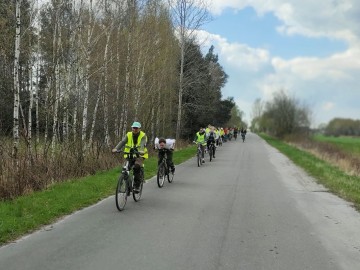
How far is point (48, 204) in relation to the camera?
912 centimetres

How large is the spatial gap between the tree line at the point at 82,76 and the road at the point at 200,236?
11.8ft

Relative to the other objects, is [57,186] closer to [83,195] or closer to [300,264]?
[83,195]

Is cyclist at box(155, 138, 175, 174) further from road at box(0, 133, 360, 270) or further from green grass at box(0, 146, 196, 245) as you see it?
road at box(0, 133, 360, 270)

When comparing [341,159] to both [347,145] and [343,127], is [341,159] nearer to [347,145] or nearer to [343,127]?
[347,145]

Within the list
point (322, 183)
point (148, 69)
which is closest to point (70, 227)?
point (322, 183)

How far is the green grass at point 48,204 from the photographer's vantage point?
728 centimetres

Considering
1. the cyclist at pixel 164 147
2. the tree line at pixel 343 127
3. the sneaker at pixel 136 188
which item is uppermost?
the tree line at pixel 343 127

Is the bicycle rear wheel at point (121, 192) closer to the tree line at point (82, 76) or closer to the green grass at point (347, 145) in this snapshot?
the tree line at point (82, 76)

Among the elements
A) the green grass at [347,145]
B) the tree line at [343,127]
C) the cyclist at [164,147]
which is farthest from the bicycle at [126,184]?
the tree line at [343,127]

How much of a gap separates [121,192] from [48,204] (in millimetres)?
1563

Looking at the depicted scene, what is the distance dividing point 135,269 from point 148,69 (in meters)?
24.4

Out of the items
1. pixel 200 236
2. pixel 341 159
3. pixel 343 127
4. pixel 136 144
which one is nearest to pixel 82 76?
pixel 136 144

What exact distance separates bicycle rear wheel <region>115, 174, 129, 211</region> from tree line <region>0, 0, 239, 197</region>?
2861 mm

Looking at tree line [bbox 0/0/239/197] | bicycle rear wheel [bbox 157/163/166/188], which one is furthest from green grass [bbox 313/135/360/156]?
bicycle rear wheel [bbox 157/163/166/188]
